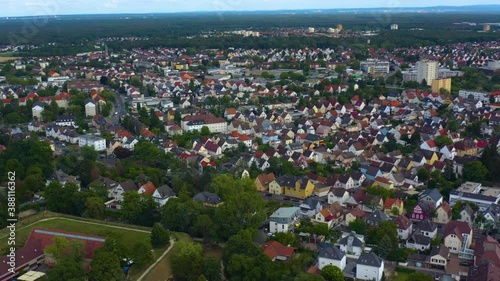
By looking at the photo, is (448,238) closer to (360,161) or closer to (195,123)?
(360,161)

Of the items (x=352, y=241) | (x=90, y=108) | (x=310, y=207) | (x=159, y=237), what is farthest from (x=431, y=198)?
(x=90, y=108)

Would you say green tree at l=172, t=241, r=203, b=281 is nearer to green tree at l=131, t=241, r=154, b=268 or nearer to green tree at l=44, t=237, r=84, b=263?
green tree at l=131, t=241, r=154, b=268

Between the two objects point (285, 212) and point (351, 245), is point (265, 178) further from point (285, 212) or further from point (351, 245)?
point (351, 245)

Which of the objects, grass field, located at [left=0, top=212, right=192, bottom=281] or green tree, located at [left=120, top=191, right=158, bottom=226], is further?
green tree, located at [left=120, top=191, right=158, bottom=226]

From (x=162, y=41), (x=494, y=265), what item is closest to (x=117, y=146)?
(x=494, y=265)

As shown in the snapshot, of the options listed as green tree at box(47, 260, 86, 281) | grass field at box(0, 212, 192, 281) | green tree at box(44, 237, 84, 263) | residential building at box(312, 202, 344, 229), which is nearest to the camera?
green tree at box(47, 260, 86, 281)

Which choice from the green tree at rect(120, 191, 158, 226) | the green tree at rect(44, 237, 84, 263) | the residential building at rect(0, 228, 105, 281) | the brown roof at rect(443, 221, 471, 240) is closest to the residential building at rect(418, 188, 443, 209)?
the brown roof at rect(443, 221, 471, 240)
